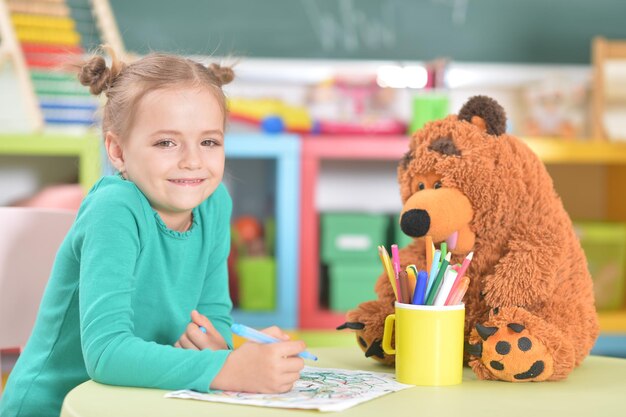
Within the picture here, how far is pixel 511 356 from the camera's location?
903 mm

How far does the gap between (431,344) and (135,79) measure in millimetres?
475

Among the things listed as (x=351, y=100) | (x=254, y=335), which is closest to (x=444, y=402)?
(x=254, y=335)

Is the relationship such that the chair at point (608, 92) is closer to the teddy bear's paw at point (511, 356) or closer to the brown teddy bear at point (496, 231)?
the brown teddy bear at point (496, 231)

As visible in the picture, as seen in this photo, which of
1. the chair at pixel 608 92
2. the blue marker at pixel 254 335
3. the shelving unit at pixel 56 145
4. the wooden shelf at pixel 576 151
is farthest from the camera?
the chair at pixel 608 92

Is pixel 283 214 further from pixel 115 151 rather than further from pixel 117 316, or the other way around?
pixel 117 316

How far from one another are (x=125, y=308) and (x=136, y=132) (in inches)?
9.2

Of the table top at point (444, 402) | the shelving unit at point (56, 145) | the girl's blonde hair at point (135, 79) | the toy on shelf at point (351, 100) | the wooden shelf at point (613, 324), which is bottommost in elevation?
the wooden shelf at point (613, 324)

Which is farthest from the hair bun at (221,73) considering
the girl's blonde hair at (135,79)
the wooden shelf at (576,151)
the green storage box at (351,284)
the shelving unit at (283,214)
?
the wooden shelf at (576,151)

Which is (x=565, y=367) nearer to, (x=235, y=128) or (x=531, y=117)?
(x=235, y=128)

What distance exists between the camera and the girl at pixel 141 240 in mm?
935

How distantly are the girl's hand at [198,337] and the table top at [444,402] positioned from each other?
0.46ft

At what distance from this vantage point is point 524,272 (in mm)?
958

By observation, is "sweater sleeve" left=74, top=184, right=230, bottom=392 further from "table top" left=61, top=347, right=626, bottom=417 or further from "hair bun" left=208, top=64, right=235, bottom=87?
"hair bun" left=208, top=64, right=235, bottom=87

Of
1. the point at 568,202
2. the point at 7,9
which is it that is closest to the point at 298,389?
the point at 7,9
